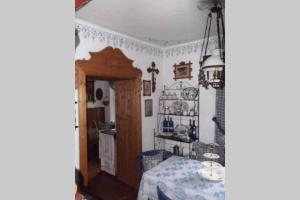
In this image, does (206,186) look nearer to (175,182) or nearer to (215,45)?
(175,182)

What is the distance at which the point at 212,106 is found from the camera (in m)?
2.70

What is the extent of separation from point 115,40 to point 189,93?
4.41 ft

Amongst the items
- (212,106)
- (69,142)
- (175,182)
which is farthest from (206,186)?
(69,142)

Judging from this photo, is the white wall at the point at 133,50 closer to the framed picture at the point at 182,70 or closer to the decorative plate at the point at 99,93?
the framed picture at the point at 182,70

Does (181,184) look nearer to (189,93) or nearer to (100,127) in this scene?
(189,93)

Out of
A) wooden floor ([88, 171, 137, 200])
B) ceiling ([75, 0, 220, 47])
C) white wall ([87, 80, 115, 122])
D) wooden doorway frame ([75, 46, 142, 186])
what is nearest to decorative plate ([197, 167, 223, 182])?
wooden doorway frame ([75, 46, 142, 186])

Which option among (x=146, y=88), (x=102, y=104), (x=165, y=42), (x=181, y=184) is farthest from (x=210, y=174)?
(x=102, y=104)

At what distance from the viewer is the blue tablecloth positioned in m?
1.50

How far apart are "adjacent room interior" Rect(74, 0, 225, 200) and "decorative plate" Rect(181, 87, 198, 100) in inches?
0.6

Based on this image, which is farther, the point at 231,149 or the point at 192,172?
the point at 192,172

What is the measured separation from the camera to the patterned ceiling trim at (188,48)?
263 centimetres

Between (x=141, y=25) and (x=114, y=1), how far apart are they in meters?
0.58

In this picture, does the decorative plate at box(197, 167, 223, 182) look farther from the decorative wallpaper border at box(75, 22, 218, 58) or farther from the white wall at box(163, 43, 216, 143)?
the decorative wallpaper border at box(75, 22, 218, 58)

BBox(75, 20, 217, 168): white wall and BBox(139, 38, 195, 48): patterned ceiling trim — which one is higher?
BBox(139, 38, 195, 48): patterned ceiling trim
